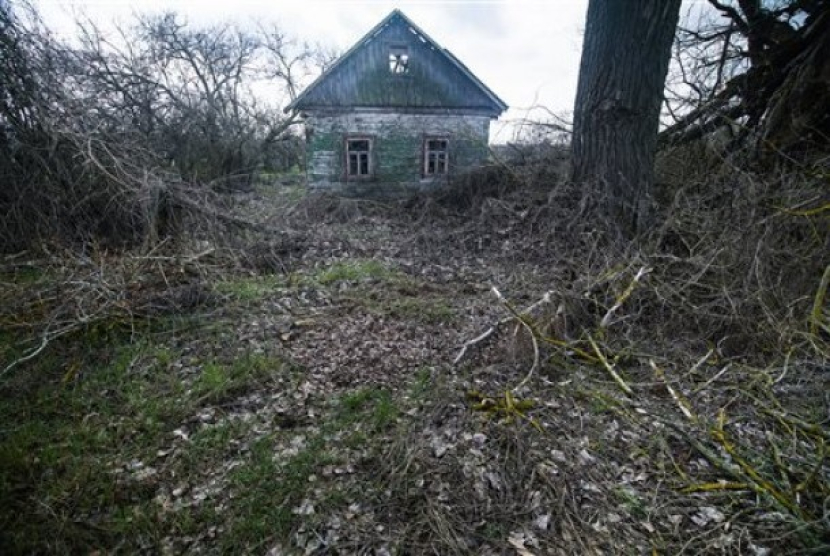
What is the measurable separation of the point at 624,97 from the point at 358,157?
8.52 m

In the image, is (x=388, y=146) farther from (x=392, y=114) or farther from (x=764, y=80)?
(x=764, y=80)

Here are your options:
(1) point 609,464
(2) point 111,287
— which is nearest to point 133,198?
(2) point 111,287

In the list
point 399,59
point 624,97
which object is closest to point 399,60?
point 399,59

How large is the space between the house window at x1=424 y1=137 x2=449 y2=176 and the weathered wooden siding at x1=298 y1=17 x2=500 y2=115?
42.6 inches

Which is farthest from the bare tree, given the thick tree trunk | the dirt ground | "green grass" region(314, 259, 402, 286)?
"green grass" region(314, 259, 402, 286)

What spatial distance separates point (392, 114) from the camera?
12.0 metres

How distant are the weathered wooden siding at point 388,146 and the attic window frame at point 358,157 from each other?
7 cm

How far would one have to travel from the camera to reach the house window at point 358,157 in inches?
477

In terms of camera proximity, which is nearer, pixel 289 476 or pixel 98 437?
pixel 289 476

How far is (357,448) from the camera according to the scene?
256cm

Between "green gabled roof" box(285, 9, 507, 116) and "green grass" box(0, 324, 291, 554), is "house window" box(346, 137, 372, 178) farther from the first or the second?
"green grass" box(0, 324, 291, 554)

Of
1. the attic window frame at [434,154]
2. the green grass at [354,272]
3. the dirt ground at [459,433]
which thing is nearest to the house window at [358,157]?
the attic window frame at [434,154]

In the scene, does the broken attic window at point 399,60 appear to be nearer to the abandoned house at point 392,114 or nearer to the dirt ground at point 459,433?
the abandoned house at point 392,114

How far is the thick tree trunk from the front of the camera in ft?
16.4
